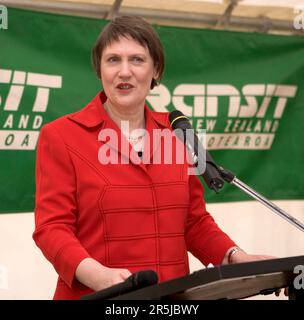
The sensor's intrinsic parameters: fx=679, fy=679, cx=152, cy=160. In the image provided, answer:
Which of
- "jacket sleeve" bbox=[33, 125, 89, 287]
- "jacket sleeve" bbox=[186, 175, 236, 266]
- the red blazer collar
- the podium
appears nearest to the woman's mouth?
the red blazer collar

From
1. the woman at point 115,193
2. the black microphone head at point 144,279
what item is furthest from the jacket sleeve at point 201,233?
the black microphone head at point 144,279

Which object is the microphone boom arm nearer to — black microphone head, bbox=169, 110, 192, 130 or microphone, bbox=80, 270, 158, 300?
black microphone head, bbox=169, 110, 192, 130

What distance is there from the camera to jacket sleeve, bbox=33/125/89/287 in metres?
1.78

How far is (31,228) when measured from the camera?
10.8ft

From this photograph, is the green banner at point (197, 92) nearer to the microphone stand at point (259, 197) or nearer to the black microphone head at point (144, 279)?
the microphone stand at point (259, 197)

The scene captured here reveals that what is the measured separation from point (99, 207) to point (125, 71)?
40 cm

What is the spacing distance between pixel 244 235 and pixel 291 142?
60 cm

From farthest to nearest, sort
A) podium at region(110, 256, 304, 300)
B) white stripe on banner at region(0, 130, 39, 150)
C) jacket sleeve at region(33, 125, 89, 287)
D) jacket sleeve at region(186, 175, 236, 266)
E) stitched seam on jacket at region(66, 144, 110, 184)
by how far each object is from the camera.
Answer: white stripe on banner at region(0, 130, 39, 150)
jacket sleeve at region(186, 175, 236, 266)
stitched seam on jacket at region(66, 144, 110, 184)
jacket sleeve at region(33, 125, 89, 287)
podium at region(110, 256, 304, 300)

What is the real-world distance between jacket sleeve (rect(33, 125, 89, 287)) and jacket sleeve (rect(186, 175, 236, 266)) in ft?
1.35

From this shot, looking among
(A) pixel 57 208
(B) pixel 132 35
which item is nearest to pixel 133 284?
(A) pixel 57 208

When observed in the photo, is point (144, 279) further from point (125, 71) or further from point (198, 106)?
point (198, 106)

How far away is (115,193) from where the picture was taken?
6.23 ft
